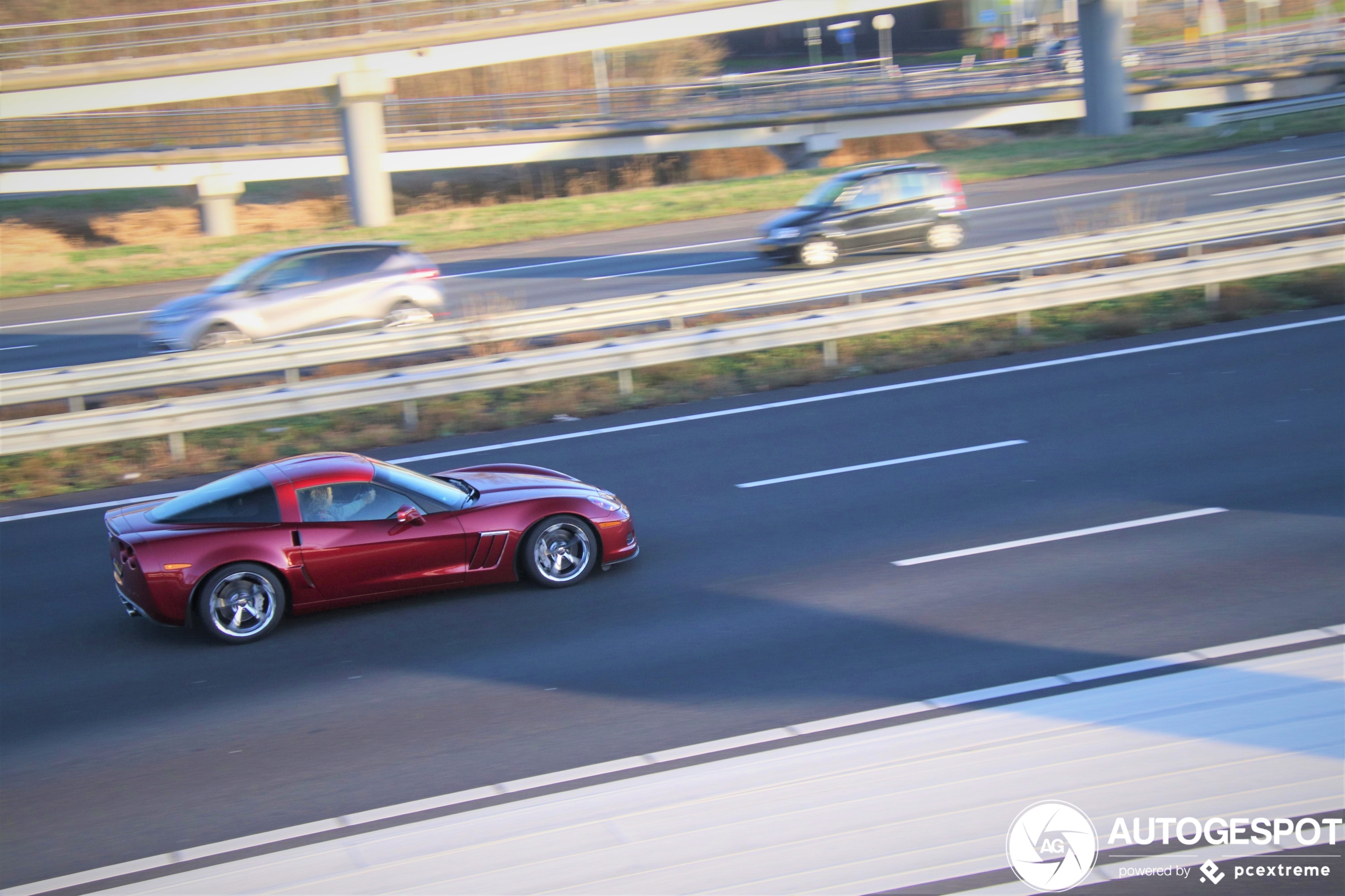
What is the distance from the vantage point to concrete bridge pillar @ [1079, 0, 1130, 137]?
37062mm

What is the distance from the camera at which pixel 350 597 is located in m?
7.61

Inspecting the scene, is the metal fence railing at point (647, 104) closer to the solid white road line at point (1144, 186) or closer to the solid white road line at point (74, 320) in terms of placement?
the solid white road line at point (1144, 186)

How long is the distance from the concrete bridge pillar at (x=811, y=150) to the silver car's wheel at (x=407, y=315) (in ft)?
84.3

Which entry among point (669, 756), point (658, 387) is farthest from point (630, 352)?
point (669, 756)

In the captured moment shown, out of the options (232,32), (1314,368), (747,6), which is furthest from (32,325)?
(747,6)

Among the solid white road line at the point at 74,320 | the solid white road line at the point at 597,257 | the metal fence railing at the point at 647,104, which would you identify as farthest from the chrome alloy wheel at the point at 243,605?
Result: the metal fence railing at the point at 647,104

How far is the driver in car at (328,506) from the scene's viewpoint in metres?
7.56

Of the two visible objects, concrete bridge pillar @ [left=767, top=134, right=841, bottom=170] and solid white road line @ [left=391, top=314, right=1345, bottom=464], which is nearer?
solid white road line @ [left=391, top=314, right=1345, bottom=464]

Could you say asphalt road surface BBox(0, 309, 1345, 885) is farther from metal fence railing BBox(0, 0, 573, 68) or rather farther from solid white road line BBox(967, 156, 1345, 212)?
metal fence railing BBox(0, 0, 573, 68)

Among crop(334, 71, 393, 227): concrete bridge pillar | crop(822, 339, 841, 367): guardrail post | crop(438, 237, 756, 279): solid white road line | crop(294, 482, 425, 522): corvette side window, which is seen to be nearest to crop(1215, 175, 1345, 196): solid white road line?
crop(438, 237, 756, 279): solid white road line

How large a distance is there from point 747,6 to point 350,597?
31783 mm

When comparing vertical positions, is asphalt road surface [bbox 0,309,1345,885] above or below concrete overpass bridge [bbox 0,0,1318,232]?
below

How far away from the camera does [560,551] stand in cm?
805

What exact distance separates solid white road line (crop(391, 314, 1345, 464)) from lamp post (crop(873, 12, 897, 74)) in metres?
32.8
